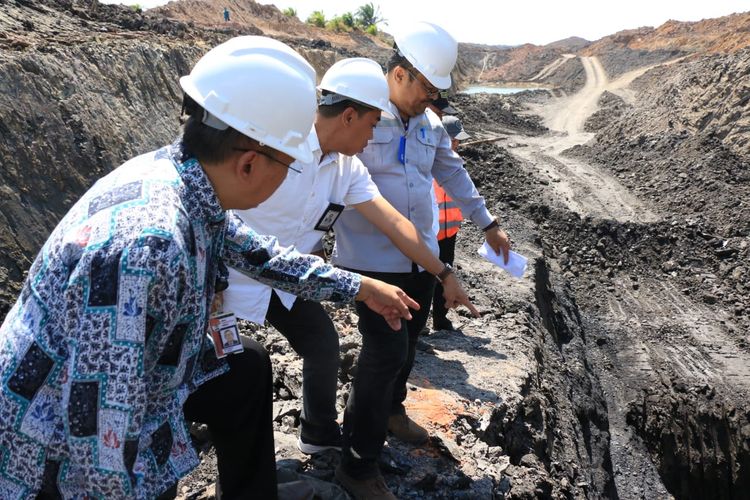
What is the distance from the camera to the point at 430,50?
3.55m

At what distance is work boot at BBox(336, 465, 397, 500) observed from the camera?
3.00 metres

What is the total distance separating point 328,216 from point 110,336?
1562 mm

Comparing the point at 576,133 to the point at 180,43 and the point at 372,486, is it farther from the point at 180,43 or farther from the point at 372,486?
the point at 372,486

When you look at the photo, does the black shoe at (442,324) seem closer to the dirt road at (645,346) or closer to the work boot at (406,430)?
the dirt road at (645,346)

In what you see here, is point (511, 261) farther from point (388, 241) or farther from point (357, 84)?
point (357, 84)

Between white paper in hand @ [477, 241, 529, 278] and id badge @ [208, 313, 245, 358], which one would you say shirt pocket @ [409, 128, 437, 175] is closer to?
white paper in hand @ [477, 241, 529, 278]

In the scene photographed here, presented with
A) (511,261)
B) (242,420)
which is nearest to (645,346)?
(511,261)

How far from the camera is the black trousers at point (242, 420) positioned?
2215 millimetres

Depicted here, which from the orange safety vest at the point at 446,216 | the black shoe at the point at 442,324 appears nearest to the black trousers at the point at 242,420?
the orange safety vest at the point at 446,216

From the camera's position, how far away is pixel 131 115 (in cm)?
1045

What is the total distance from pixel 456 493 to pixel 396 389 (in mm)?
594

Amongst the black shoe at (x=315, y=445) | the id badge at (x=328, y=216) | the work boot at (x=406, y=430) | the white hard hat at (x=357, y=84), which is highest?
the white hard hat at (x=357, y=84)

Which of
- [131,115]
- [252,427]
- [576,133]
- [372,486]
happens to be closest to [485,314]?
[372,486]

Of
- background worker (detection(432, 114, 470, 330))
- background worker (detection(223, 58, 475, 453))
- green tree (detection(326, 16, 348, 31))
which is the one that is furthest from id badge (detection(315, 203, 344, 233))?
green tree (detection(326, 16, 348, 31))
